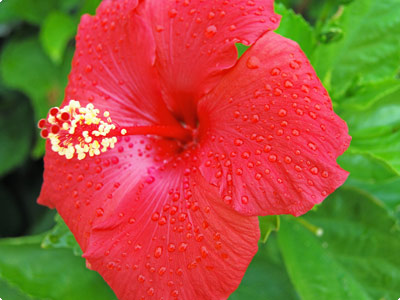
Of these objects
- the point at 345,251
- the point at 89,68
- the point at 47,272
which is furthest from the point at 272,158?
the point at 47,272

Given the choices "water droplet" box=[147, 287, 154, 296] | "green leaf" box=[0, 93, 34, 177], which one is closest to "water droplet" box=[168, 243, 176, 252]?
"water droplet" box=[147, 287, 154, 296]

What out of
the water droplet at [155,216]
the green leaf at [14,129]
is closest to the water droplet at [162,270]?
the water droplet at [155,216]

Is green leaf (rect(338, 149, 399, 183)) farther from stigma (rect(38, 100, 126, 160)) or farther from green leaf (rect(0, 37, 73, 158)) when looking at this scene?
green leaf (rect(0, 37, 73, 158))

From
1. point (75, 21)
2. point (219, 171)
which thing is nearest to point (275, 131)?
point (219, 171)

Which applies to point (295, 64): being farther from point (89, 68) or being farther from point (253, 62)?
point (89, 68)

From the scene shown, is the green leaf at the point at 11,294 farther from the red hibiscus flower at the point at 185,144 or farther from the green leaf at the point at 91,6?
the green leaf at the point at 91,6

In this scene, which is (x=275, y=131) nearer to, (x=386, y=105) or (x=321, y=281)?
(x=321, y=281)
